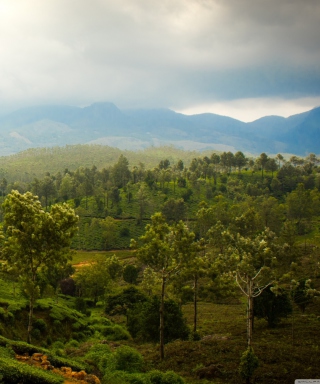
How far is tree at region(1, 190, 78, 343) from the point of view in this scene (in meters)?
26.8

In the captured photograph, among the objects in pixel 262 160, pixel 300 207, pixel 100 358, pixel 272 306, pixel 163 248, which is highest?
pixel 262 160

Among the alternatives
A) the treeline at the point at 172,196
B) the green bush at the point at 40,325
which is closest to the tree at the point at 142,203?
the treeline at the point at 172,196

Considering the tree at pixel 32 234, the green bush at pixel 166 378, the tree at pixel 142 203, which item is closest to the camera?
the green bush at pixel 166 378

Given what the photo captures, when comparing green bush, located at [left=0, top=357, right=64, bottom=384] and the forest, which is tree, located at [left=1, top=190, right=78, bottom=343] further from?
green bush, located at [left=0, top=357, right=64, bottom=384]

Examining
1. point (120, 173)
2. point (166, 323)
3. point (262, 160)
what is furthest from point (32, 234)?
point (262, 160)

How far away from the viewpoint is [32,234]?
26.6 metres

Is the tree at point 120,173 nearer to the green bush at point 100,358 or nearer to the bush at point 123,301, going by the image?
the bush at point 123,301

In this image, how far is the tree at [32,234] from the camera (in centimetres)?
2678

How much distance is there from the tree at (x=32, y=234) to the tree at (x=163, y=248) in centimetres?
624

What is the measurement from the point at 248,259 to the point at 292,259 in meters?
33.5

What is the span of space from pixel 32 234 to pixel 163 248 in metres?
10.9

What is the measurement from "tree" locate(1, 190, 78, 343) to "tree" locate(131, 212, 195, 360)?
6.24 meters

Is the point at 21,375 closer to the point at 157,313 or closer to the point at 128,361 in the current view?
the point at 128,361

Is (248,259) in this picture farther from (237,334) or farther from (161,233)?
(237,334)
